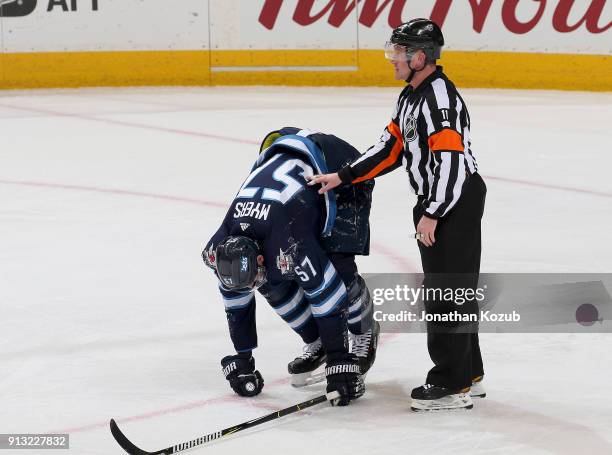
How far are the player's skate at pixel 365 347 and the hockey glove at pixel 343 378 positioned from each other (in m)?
0.21

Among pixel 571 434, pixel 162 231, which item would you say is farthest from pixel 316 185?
pixel 162 231

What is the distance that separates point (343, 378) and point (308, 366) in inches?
10.1

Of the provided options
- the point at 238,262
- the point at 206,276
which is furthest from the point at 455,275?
the point at 206,276

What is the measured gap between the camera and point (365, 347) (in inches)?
143

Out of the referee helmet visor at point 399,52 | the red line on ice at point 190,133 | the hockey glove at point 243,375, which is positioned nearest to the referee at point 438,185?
the referee helmet visor at point 399,52

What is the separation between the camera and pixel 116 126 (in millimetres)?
8859

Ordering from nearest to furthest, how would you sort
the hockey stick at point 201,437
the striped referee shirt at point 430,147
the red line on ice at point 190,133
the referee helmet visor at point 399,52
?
the hockey stick at point 201,437, the striped referee shirt at point 430,147, the referee helmet visor at point 399,52, the red line on ice at point 190,133

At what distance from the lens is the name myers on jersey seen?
10.8 ft

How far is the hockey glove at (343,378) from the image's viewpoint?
3.36m

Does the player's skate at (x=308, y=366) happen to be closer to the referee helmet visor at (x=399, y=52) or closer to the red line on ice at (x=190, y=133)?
the referee helmet visor at (x=399, y=52)

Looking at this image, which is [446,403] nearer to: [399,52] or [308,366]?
[308,366]

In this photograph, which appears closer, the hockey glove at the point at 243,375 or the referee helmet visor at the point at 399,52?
the referee helmet visor at the point at 399,52

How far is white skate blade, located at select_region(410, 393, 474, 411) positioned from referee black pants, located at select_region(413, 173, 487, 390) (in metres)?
0.03

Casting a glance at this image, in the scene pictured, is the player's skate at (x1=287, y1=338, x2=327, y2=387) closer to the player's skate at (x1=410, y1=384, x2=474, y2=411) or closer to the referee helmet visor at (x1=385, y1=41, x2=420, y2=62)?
the player's skate at (x1=410, y1=384, x2=474, y2=411)
